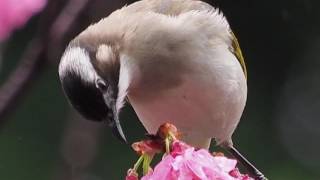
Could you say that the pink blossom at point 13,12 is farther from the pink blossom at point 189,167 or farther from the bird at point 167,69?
the pink blossom at point 189,167

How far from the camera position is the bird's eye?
8.36 feet

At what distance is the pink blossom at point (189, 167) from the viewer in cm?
200

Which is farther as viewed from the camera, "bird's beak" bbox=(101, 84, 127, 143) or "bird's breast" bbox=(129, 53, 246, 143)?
"bird's breast" bbox=(129, 53, 246, 143)

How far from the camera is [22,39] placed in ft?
18.0

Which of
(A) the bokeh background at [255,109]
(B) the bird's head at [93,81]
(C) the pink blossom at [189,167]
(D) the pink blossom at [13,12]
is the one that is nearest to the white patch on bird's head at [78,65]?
(B) the bird's head at [93,81]

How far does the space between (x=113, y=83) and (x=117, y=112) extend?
0.47 ft

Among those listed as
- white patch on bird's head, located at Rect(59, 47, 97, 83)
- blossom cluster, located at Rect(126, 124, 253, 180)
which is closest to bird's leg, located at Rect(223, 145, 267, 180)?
white patch on bird's head, located at Rect(59, 47, 97, 83)

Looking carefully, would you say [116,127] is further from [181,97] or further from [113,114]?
[181,97]

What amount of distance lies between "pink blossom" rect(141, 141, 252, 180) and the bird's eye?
0.50 m

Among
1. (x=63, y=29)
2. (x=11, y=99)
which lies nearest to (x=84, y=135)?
(x=63, y=29)

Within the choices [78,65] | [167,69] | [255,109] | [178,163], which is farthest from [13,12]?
[255,109]

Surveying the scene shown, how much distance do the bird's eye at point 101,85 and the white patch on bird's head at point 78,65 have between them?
0.01m

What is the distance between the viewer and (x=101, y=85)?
257cm

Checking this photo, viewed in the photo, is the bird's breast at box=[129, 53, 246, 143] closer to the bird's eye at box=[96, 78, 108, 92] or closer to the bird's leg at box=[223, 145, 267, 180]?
the bird's eye at box=[96, 78, 108, 92]
